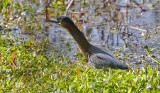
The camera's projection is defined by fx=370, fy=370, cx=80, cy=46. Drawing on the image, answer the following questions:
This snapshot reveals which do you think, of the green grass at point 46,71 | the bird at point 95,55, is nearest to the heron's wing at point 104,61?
the bird at point 95,55

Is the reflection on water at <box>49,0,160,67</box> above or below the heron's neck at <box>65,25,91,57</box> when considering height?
below

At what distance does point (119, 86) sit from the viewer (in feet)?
11.7

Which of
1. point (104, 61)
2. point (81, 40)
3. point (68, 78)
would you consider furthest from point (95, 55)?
point (68, 78)

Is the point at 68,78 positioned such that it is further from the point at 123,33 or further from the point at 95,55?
the point at 123,33

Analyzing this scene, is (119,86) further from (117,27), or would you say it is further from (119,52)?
(117,27)

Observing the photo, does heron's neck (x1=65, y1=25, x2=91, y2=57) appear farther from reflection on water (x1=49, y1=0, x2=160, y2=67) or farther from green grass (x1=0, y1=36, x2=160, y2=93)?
reflection on water (x1=49, y1=0, x2=160, y2=67)

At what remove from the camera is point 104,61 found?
5332mm

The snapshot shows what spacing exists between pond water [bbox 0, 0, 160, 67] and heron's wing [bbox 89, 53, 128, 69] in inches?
45.0

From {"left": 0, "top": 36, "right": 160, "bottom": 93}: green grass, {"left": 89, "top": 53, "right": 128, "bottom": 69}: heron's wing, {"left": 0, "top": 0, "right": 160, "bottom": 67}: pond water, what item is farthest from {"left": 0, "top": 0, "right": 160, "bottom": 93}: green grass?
{"left": 0, "top": 0, "right": 160, "bottom": 67}: pond water

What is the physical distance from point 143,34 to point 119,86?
449 cm

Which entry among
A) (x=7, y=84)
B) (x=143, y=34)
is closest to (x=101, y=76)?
(x=7, y=84)

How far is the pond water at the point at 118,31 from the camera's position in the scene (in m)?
7.22

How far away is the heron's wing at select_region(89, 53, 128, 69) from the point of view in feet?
17.1

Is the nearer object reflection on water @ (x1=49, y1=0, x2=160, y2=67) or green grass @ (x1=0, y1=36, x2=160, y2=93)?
green grass @ (x1=0, y1=36, x2=160, y2=93)
